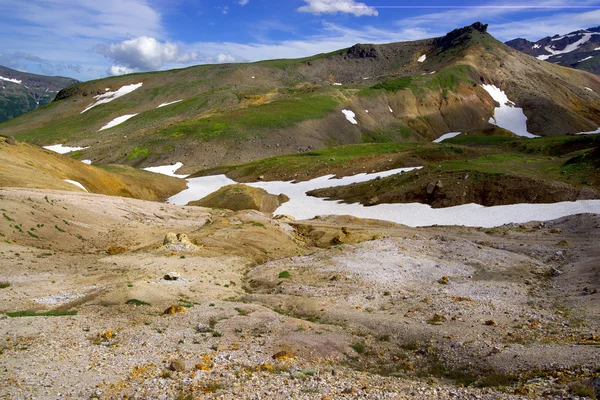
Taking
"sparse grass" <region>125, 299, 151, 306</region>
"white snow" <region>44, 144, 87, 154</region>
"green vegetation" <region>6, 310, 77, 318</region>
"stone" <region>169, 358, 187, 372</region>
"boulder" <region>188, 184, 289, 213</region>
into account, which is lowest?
"stone" <region>169, 358, 187, 372</region>

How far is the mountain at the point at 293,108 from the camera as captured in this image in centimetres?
10850

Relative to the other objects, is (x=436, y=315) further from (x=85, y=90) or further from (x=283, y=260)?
(x=85, y=90)

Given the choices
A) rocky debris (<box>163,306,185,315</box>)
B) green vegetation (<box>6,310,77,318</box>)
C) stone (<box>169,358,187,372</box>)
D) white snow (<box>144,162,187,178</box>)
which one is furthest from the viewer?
white snow (<box>144,162,187,178</box>)

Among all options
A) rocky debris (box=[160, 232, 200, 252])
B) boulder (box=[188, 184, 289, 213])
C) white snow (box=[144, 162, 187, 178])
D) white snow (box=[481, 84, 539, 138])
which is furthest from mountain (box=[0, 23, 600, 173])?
rocky debris (box=[160, 232, 200, 252])

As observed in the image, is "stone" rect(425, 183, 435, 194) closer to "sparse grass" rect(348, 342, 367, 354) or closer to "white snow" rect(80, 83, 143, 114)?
"sparse grass" rect(348, 342, 367, 354)

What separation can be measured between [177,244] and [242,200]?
26472 millimetres

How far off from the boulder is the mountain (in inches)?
1595

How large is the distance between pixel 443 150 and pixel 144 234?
52.8m

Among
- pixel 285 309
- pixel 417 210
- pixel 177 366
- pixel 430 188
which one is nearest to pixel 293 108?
pixel 430 188

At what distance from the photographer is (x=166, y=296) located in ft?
69.0

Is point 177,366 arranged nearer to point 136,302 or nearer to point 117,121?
point 136,302

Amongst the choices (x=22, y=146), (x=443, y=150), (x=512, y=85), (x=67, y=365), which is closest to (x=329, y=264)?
(x=67, y=365)

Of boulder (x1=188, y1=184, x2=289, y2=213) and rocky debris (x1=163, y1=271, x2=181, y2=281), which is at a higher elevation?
boulder (x1=188, y1=184, x2=289, y2=213)

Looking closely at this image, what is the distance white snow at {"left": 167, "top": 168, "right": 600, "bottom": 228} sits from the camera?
1640 inches
